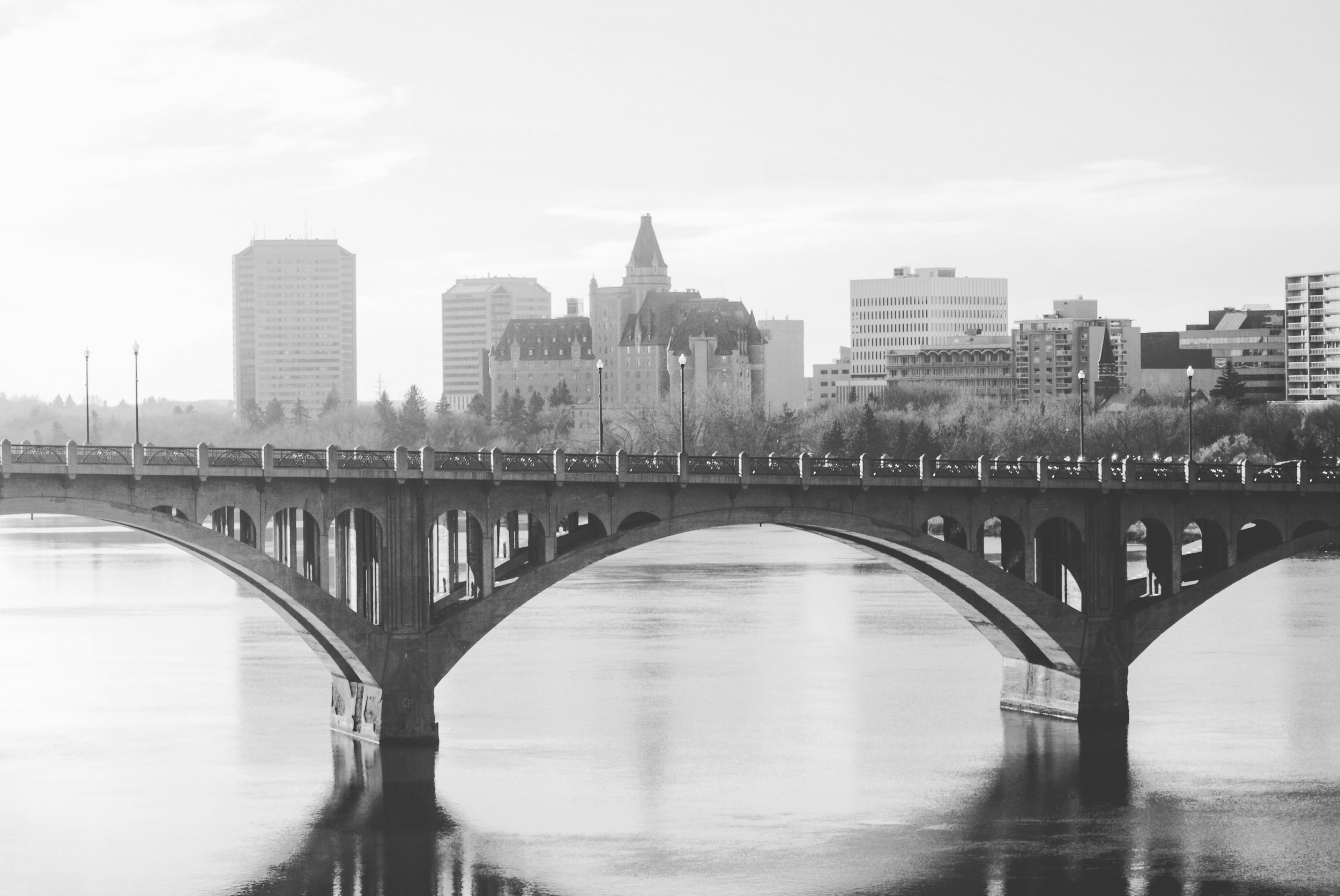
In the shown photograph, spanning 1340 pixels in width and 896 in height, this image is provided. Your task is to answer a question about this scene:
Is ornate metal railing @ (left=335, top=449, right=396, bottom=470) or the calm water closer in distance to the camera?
the calm water

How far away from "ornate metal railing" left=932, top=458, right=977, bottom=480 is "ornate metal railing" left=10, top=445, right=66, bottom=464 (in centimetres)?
2495

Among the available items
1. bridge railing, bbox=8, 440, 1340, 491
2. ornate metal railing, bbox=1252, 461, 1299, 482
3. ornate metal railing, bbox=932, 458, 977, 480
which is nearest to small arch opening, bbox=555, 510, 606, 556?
bridge railing, bbox=8, 440, 1340, 491

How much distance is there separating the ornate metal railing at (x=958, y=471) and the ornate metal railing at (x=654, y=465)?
804 centimetres

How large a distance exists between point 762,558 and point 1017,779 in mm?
71255

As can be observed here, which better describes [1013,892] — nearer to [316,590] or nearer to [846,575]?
[316,590]

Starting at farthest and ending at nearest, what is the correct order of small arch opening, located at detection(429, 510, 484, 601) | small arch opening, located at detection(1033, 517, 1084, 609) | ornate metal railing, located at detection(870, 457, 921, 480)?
small arch opening, located at detection(1033, 517, 1084, 609)
ornate metal railing, located at detection(870, 457, 921, 480)
small arch opening, located at detection(429, 510, 484, 601)

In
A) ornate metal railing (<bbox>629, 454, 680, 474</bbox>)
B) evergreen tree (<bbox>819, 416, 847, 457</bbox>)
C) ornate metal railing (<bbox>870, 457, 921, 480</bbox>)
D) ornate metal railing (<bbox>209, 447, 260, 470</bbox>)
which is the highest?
evergreen tree (<bbox>819, 416, 847, 457</bbox>)

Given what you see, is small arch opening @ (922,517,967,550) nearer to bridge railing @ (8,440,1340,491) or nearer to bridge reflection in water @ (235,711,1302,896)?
bridge railing @ (8,440,1340,491)

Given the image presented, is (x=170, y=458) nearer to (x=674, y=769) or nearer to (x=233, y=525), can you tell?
(x=233, y=525)

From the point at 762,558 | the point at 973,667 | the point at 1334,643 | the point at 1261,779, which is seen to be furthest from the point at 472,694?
the point at 762,558

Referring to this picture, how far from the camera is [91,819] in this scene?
49844 mm

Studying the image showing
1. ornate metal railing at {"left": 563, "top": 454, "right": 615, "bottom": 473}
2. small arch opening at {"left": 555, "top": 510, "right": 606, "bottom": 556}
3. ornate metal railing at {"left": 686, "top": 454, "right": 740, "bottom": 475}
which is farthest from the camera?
ornate metal railing at {"left": 686, "top": 454, "right": 740, "bottom": 475}

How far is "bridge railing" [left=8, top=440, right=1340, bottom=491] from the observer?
51.8 meters

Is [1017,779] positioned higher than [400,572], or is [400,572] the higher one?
[400,572]
